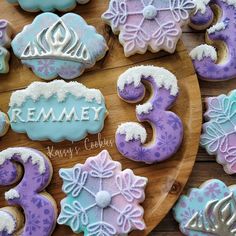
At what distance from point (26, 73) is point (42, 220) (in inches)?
16.4

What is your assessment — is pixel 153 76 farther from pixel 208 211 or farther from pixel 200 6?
pixel 208 211

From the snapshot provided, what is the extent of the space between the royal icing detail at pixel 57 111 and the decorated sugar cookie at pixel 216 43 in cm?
31

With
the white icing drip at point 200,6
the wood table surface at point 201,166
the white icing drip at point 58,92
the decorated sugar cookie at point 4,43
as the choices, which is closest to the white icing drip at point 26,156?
the white icing drip at point 58,92

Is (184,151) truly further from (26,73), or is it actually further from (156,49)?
(26,73)

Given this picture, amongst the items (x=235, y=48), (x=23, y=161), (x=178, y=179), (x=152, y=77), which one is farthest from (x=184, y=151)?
(x=23, y=161)

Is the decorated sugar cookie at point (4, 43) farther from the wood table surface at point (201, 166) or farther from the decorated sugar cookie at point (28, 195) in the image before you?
the wood table surface at point (201, 166)

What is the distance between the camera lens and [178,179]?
3.97 ft

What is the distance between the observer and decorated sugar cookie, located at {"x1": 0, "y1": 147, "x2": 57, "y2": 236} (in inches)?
46.5

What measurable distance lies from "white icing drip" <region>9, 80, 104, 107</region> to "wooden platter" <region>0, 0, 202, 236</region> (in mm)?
44

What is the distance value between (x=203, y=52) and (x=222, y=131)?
0.23 metres

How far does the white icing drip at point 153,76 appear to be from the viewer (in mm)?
1211

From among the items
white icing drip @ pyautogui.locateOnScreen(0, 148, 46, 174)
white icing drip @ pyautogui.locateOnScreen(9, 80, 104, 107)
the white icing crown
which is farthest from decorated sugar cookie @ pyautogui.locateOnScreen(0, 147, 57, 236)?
the white icing crown

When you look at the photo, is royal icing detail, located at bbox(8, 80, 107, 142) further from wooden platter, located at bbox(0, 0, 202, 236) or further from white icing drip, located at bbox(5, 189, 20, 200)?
white icing drip, located at bbox(5, 189, 20, 200)

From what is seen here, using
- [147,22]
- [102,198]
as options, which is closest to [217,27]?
[147,22]
